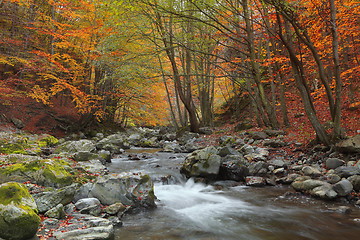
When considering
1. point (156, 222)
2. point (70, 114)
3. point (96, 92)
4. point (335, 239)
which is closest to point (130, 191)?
point (156, 222)

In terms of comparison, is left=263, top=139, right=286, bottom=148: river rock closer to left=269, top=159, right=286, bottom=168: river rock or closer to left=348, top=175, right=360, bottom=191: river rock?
left=269, top=159, right=286, bottom=168: river rock

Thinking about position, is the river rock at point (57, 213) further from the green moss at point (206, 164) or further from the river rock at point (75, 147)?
the river rock at point (75, 147)

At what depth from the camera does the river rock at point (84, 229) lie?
3160 mm

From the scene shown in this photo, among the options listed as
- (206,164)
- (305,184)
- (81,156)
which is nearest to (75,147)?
(81,156)

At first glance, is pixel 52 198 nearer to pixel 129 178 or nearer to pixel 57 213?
pixel 57 213

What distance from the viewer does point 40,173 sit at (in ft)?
17.1

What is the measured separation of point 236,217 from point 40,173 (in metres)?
4.56

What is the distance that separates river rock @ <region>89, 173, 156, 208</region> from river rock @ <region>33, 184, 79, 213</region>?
49 cm

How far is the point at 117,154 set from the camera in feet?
38.4

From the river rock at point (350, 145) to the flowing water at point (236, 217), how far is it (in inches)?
83.0

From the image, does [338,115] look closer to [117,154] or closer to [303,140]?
[303,140]

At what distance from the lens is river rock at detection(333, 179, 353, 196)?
4930 mm

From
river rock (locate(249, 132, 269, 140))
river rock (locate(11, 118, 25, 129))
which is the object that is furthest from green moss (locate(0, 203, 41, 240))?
river rock (locate(11, 118, 25, 129))

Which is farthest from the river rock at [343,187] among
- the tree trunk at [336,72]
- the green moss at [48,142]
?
the green moss at [48,142]
